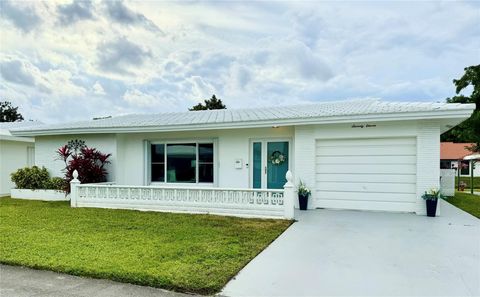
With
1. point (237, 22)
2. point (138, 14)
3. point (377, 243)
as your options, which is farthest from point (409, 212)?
point (138, 14)

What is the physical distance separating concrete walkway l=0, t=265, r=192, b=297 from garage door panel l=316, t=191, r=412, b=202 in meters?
7.02

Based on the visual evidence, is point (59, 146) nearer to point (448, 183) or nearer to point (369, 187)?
point (369, 187)

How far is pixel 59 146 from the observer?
44.0 feet

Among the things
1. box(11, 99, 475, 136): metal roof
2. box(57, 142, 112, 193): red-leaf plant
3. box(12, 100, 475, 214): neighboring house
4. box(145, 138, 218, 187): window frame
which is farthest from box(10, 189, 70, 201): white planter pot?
box(145, 138, 218, 187): window frame

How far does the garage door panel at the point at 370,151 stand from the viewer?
924 centimetres

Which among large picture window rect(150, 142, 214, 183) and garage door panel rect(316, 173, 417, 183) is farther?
large picture window rect(150, 142, 214, 183)

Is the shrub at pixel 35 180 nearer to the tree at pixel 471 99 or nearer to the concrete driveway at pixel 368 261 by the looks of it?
the concrete driveway at pixel 368 261

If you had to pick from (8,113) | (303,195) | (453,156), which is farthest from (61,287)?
(8,113)

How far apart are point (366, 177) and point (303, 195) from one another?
1880 mm

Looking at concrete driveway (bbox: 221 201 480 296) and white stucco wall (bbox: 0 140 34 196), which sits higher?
white stucco wall (bbox: 0 140 34 196)

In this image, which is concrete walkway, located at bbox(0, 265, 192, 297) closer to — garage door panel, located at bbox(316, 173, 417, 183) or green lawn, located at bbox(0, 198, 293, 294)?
green lawn, located at bbox(0, 198, 293, 294)

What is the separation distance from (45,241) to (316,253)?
4.83 metres

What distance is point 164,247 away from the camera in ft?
18.5

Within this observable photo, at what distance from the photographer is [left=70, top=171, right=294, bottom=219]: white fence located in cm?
856
